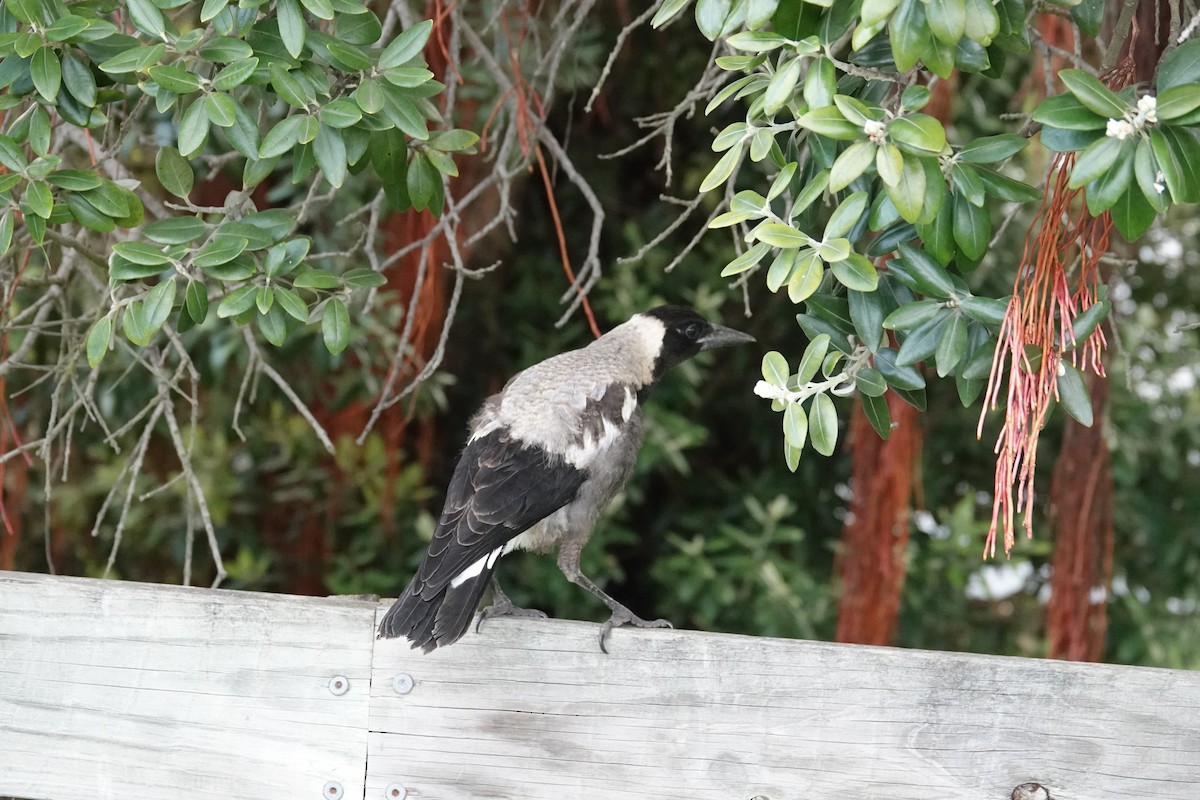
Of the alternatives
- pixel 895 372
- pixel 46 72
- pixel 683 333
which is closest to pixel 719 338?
pixel 683 333

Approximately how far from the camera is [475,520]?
2.52 metres

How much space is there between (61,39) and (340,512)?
9.87ft

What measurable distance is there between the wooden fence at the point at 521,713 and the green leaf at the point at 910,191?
70 cm

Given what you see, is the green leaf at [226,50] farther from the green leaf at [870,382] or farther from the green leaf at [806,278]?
the green leaf at [870,382]

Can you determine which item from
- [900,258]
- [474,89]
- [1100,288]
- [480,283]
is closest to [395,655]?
[900,258]

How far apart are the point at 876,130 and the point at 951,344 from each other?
1.09ft

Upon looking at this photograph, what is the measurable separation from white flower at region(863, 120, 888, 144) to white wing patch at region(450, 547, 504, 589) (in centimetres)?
113

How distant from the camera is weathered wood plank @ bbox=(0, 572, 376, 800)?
2.01 metres

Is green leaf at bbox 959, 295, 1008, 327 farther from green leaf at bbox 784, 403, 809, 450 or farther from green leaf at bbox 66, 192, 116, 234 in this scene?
green leaf at bbox 66, 192, 116, 234

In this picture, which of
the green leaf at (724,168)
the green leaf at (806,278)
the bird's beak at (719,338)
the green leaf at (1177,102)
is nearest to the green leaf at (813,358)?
the green leaf at (806,278)

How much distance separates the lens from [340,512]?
189 inches

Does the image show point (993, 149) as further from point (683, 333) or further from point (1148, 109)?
point (683, 333)

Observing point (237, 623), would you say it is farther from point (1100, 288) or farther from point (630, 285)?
point (630, 285)

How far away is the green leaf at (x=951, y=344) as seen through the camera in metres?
1.62
